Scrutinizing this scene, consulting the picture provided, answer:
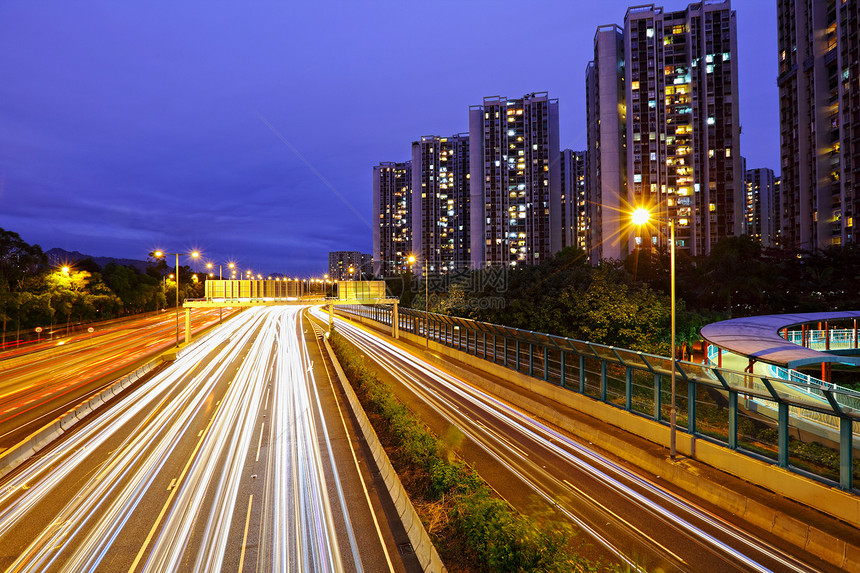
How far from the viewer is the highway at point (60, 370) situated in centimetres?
2005

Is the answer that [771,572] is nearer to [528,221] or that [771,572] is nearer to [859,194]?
[859,194]

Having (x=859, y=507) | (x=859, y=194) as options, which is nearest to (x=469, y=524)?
(x=859, y=507)

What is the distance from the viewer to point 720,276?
166 feet

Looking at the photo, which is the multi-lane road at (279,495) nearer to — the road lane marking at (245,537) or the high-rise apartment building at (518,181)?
the road lane marking at (245,537)

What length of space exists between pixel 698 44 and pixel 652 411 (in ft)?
365

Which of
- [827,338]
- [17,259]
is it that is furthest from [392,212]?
[827,338]

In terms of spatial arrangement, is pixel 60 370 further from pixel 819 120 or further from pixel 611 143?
pixel 819 120

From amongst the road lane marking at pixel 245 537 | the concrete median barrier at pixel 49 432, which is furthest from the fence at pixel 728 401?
the concrete median barrier at pixel 49 432

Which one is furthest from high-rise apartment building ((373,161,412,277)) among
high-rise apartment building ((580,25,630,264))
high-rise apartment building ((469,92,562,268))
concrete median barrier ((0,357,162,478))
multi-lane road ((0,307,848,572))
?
multi-lane road ((0,307,848,572))

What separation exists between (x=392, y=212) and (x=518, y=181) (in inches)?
2977

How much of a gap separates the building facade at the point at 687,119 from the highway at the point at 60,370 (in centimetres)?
9547

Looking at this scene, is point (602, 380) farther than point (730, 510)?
Yes

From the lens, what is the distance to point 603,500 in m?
10.9

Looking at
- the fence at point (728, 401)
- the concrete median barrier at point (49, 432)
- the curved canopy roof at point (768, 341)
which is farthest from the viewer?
the curved canopy roof at point (768, 341)
